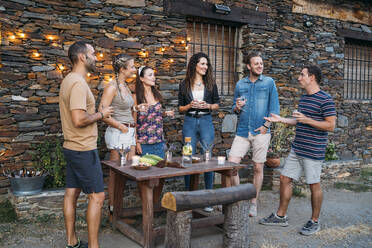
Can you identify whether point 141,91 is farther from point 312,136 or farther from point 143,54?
point 312,136

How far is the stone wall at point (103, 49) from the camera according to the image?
439 centimetres

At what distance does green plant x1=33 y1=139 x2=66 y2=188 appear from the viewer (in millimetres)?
4371

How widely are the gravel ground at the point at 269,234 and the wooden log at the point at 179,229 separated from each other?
0.62 m

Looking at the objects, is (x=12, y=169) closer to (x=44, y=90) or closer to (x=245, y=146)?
(x=44, y=90)

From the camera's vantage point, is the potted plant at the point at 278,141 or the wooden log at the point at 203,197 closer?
the wooden log at the point at 203,197

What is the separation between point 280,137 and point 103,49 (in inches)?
140

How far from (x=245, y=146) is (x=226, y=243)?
1547 mm

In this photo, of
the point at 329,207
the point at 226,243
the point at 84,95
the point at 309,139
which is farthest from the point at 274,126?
the point at 84,95

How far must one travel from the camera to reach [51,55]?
15.0 feet

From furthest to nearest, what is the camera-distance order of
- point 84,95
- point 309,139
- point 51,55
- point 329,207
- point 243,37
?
point 243,37 → point 329,207 → point 51,55 → point 309,139 → point 84,95

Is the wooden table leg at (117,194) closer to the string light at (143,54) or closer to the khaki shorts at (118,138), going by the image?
the khaki shorts at (118,138)

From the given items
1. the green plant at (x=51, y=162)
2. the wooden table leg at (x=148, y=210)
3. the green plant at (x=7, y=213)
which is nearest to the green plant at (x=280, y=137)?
the wooden table leg at (x=148, y=210)

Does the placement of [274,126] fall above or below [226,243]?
above

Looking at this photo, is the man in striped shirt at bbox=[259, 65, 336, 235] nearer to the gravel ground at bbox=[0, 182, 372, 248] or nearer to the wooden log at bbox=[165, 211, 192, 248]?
the gravel ground at bbox=[0, 182, 372, 248]
